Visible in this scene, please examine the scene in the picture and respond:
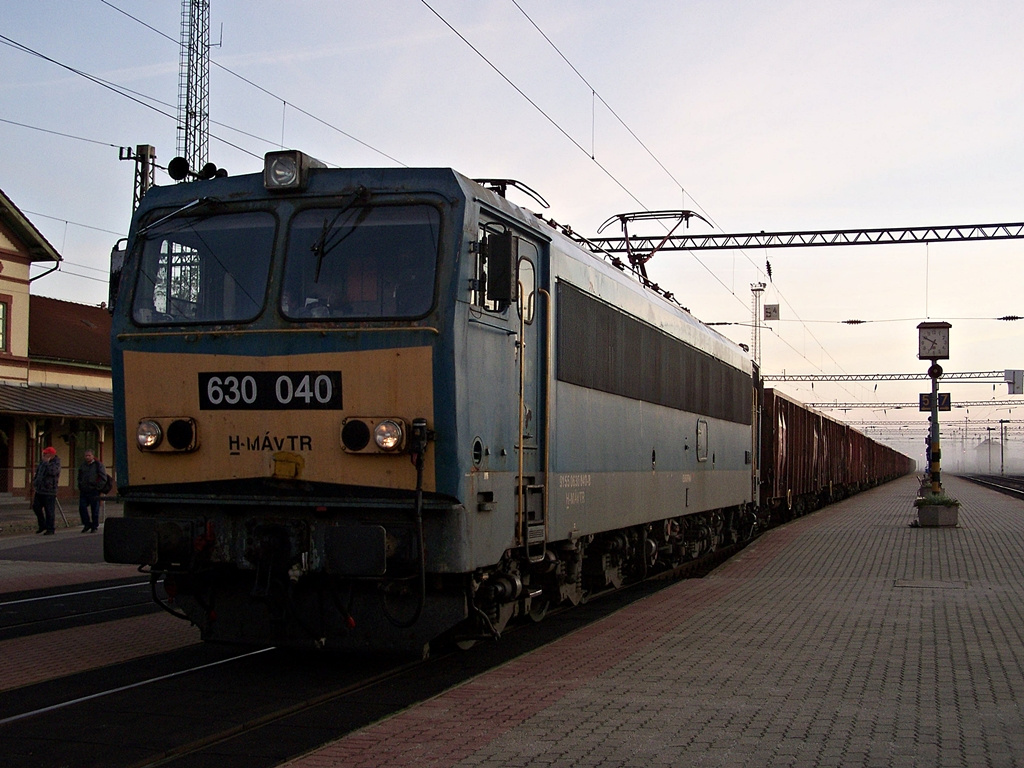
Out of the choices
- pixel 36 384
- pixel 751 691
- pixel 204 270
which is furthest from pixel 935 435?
pixel 36 384

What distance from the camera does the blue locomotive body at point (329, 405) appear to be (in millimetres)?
7629

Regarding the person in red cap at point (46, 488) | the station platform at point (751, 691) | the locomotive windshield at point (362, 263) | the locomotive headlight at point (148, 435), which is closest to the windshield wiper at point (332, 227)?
the locomotive windshield at point (362, 263)

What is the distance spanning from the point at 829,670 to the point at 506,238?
12.6 feet

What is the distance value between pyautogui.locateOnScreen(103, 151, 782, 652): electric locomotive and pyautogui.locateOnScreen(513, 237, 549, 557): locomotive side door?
0.03m

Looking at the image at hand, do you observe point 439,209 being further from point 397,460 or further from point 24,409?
point 24,409

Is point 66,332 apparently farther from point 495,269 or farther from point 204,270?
point 495,269

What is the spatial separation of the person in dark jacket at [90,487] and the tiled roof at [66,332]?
459 inches

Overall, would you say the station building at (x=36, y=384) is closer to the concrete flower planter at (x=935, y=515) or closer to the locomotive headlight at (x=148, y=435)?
the concrete flower planter at (x=935, y=515)

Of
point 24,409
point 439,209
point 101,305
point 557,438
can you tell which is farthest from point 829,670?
point 101,305

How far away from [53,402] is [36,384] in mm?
2135

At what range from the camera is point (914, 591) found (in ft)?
44.5

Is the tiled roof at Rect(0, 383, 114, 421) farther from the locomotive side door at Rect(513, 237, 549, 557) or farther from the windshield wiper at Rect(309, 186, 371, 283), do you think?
the windshield wiper at Rect(309, 186, 371, 283)

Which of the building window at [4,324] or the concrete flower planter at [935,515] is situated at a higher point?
the building window at [4,324]

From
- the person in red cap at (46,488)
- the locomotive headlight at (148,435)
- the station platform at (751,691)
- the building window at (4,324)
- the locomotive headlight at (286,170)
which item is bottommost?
the station platform at (751,691)
